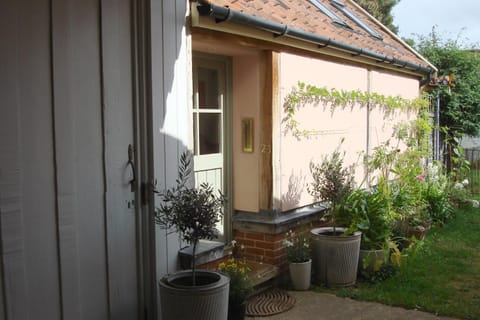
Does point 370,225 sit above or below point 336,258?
above

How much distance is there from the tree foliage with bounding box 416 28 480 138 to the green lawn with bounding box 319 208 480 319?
507cm

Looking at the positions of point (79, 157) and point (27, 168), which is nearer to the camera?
point (27, 168)

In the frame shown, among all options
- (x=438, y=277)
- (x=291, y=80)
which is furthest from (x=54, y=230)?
(x=438, y=277)

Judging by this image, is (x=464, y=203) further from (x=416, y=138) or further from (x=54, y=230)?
(x=54, y=230)

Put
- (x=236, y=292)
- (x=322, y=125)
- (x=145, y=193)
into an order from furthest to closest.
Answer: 1. (x=322, y=125)
2. (x=236, y=292)
3. (x=145, y=193)

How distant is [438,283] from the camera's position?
5605 mm

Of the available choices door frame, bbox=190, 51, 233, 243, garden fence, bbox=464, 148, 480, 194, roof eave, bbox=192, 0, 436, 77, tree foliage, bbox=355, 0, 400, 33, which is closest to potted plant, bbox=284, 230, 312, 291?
door frame, bbox=190, 51, 233, 243

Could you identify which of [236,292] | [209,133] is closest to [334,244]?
[236,292]

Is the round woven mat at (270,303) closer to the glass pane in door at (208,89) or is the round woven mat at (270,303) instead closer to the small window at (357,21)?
the glass pane in door at (208,89)

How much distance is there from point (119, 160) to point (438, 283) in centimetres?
385

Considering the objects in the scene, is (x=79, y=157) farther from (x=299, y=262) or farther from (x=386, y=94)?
(x=386, y=94)

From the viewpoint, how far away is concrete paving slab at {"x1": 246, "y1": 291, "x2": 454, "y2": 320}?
4.67 m

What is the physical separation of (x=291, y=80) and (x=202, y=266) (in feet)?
8.59

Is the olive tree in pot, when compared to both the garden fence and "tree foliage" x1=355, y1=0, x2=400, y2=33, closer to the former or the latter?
the garden fence
